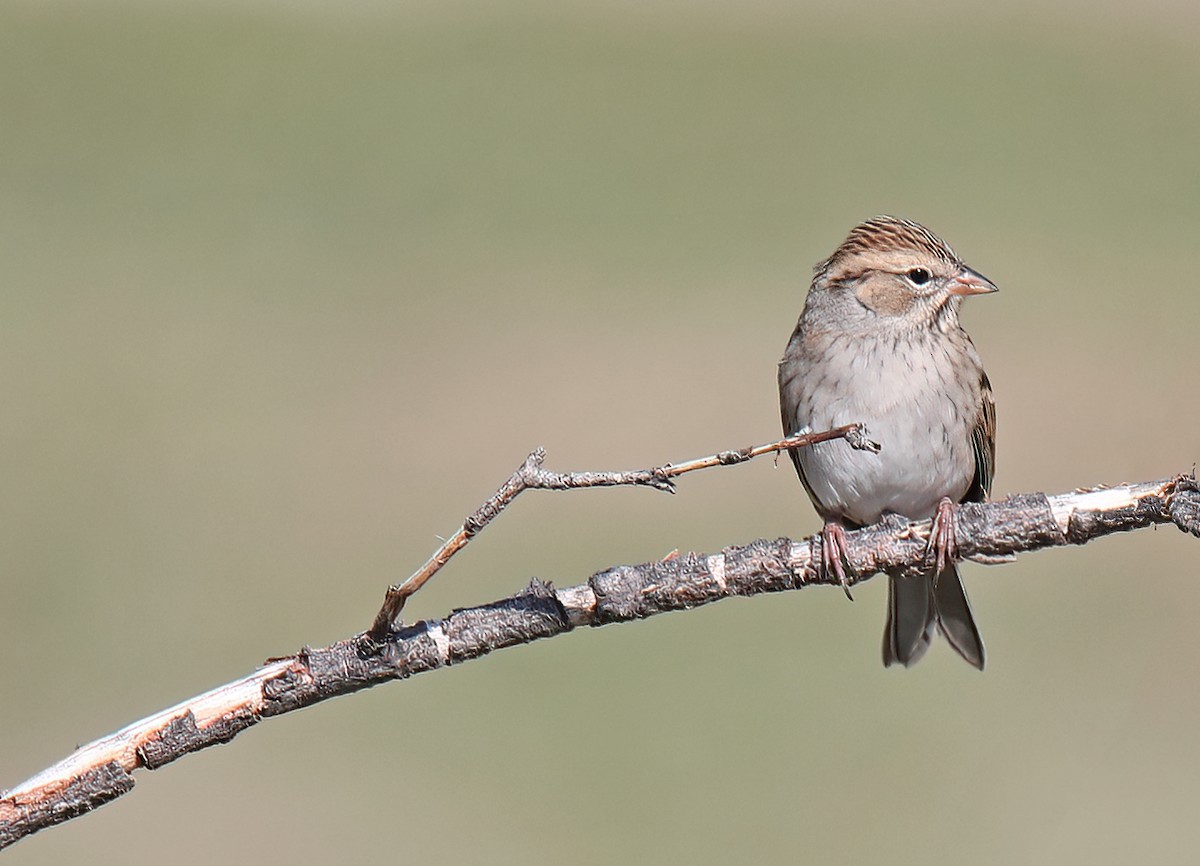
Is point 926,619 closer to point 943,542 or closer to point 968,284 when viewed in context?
point 968,284

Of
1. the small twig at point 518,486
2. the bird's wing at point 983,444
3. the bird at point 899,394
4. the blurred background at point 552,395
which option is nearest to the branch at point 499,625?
the small twig at point 518,486

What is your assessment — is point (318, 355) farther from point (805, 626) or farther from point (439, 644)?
point (439, 644)

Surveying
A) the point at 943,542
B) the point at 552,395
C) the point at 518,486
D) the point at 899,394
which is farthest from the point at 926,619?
→ the point at 552,395

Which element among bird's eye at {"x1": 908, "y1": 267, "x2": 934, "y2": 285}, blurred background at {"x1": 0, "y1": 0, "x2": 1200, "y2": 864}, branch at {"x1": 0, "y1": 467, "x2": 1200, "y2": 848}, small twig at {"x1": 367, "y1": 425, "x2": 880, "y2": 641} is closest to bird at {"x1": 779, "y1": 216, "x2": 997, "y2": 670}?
bird's eye at {"x1": 908, "y1": 267, "x2": 934, "y2": 285}

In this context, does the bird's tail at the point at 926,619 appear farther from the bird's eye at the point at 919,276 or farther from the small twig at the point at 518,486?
the small twig at the point at 518,486

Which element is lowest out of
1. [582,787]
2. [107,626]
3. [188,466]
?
[582,787]

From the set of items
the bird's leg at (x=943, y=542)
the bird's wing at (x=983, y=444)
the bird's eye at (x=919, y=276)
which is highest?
the bird's eye at (x=919, y=276)

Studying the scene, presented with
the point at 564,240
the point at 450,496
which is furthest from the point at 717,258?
the point at 450,496
